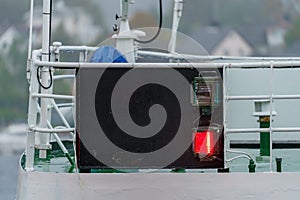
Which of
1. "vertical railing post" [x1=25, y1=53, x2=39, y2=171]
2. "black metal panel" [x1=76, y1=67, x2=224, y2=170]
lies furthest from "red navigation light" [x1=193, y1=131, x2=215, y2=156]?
"vertical railing post" [x1=25, y1=53, x2=39, y2=171]

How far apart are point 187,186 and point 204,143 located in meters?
0.35

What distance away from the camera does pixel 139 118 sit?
24.4ft

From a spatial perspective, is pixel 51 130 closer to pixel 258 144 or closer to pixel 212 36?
pixel 258 144

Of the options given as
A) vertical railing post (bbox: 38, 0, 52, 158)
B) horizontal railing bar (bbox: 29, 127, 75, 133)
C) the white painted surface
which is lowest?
the white painted surface

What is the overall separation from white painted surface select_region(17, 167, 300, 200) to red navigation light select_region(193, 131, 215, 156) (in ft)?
0.58

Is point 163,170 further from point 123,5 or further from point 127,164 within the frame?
point 123,5

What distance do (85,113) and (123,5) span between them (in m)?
1.73

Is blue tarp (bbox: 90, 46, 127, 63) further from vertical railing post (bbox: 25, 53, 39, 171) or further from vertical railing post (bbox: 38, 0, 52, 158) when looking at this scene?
vertical railing post (bbox: 25, 53, 39, 171)

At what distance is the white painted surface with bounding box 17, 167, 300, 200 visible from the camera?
7422mm

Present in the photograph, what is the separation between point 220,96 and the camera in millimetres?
7453

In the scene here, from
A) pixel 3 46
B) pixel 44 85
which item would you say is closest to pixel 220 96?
pixel 44 85

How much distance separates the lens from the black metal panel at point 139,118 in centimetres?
742

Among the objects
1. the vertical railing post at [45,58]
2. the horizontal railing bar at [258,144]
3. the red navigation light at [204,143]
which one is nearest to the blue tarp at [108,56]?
the vertical railing post at [45,58]

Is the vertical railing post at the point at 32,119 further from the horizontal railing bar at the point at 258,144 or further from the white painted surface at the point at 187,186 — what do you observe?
the horizontal railing bar at the point at 258,144
